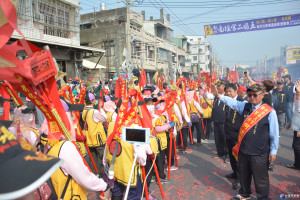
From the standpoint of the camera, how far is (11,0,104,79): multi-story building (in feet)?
42.3

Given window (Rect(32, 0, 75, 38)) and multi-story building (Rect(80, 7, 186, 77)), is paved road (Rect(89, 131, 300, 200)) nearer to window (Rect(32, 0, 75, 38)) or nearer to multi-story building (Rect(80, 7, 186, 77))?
window (Rect(32, 0, 75, 38))

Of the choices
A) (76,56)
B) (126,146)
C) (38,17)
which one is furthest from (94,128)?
(76,56)

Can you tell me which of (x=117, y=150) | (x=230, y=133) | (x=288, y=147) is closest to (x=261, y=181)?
(x=230, y=133)

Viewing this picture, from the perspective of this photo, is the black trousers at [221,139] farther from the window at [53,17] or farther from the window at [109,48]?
the window at [109,48]

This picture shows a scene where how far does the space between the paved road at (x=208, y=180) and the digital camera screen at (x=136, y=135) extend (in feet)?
7.76

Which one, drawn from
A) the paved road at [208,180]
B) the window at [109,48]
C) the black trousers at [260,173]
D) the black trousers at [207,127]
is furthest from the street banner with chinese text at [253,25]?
the black trousers at [260,173]

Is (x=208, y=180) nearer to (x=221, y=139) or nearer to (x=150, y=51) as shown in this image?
(x=221, y=139)

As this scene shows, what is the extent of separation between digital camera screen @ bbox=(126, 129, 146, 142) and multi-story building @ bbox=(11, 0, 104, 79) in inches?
445

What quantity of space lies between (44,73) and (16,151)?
918mm

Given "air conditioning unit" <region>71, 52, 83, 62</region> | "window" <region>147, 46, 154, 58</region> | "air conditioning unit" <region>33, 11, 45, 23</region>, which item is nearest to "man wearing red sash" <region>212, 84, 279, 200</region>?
"air conditioning unit" <region>33, 11, 45, 23</region>

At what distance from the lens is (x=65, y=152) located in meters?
2.05

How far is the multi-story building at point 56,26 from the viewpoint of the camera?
12.9m

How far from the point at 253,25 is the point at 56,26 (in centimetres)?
1403

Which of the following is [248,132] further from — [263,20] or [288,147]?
[263,20]
